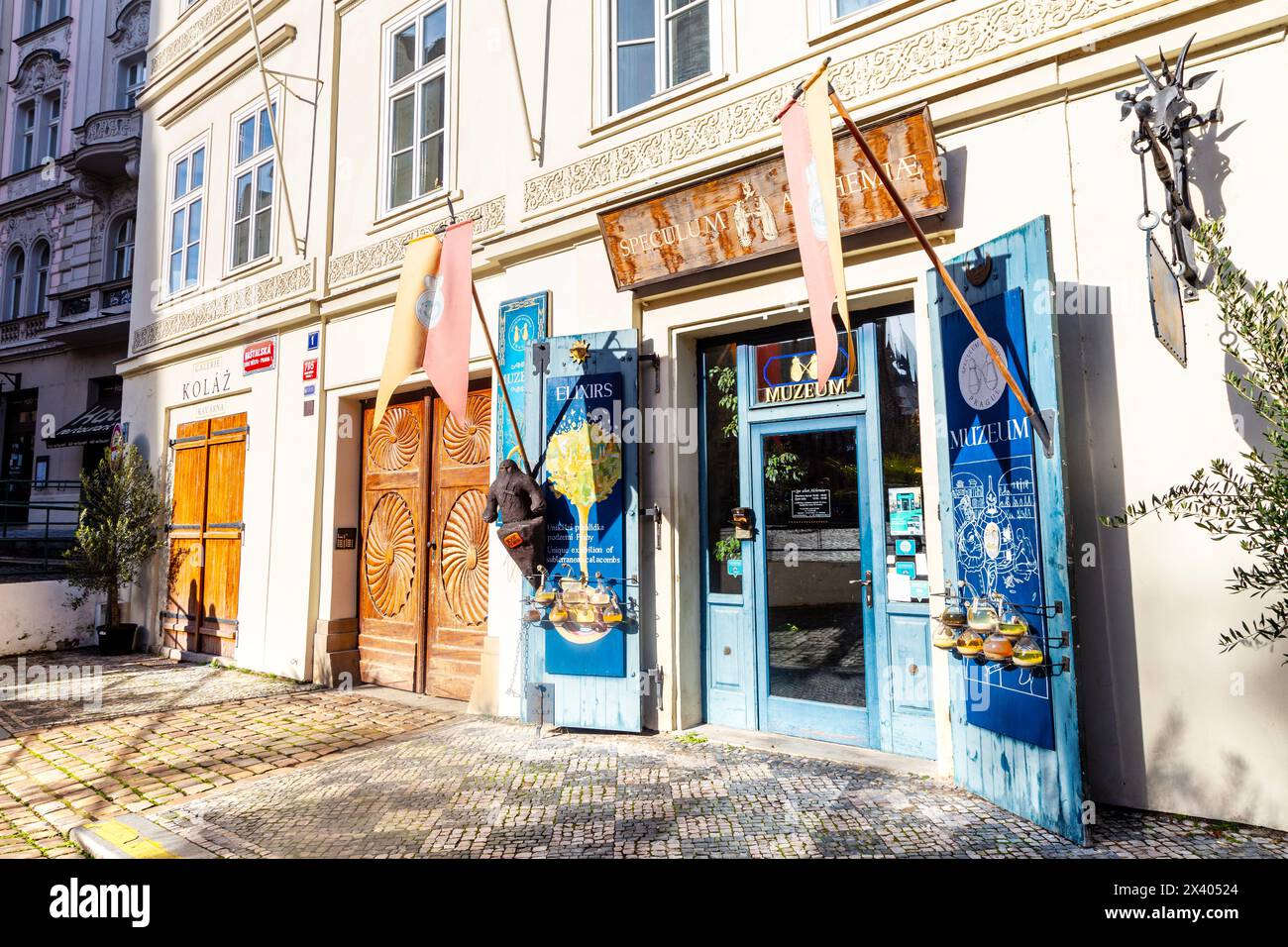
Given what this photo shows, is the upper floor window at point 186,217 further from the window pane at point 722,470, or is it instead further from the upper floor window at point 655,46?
the window pane at point 722,470

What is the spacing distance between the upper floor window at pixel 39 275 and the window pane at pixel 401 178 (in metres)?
16.0

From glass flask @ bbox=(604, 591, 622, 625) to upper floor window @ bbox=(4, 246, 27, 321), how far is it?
21140 millimetres

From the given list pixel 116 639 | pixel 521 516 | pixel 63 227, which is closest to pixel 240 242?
pixel 116 639

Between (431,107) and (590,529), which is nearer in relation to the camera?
(590,529)

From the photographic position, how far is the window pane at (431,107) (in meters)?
7.71

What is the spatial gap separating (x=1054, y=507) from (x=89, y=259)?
823 inches

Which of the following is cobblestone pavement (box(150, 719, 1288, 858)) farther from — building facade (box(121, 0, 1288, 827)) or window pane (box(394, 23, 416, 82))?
window pane (box(394, 23, 416, 82))

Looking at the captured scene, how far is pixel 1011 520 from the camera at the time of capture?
3975 millimetres

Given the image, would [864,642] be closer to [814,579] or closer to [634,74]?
[814,579]

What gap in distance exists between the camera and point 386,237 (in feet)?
26.1

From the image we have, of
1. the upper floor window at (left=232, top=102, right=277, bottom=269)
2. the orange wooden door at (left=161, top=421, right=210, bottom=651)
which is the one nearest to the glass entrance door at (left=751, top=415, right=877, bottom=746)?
the upper floor window at (left=232, top=102, right=277, bottom=269)

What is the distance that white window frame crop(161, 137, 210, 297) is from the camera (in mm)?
10703

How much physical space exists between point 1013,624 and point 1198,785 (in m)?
1.15
